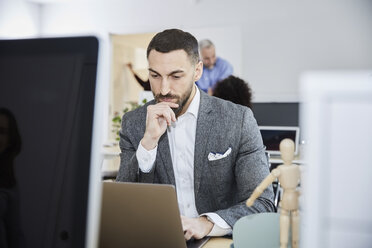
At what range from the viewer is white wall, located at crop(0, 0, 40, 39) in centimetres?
516

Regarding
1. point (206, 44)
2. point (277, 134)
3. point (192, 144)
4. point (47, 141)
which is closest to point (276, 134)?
point (277, 134)

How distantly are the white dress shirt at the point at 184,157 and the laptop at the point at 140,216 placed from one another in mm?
421

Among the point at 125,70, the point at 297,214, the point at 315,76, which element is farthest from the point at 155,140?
the point at 125,70

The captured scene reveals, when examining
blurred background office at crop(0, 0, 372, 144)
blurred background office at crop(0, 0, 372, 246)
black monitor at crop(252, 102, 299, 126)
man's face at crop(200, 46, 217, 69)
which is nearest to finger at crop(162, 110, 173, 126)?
black monitor at crop(252, 102, 299, 126)

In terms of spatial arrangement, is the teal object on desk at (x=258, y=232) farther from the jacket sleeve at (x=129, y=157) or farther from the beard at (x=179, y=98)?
the beard at (x=179, y=98)

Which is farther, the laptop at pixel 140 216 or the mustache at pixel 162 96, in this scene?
the mustache at pixel 162 96

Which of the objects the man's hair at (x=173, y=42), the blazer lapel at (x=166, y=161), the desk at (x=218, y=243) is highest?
the man's hair at (x=173, y=42)

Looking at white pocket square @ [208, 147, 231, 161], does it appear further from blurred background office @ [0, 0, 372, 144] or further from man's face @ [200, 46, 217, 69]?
man's face @ [200, 46, 217, 69]

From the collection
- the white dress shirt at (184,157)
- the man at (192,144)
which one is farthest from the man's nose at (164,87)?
the white dress shirt at (184,157)

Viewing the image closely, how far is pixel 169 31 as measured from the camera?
53.9 inches

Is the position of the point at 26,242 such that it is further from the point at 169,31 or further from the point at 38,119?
the point at 169,31

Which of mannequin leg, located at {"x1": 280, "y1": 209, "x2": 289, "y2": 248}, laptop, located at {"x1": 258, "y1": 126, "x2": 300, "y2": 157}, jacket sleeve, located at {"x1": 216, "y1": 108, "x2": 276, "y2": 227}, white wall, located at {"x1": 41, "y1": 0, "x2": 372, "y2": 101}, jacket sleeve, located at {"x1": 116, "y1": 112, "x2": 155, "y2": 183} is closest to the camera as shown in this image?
mannequin leg, located at {"x1": 280, "y1": 209, "x2": 289, "y2": 248}

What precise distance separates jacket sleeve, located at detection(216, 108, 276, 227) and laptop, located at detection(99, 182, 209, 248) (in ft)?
0.94

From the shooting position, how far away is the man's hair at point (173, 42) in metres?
1.35
